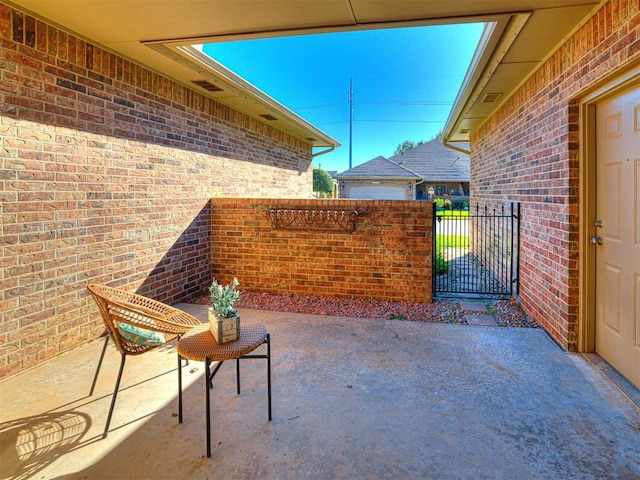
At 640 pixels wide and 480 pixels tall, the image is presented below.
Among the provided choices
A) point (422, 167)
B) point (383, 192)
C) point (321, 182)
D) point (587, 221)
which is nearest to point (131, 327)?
point (587, 221)

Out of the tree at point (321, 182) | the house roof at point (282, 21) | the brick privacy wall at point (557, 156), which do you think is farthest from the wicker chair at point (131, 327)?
the tree at point (321, 182)

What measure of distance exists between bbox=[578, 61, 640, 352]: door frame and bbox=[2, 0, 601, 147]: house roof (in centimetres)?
79

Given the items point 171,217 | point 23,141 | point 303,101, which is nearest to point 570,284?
point 171,217

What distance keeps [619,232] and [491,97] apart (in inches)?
129

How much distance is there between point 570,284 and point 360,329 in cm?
208

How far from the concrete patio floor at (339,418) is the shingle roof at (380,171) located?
14827 mm

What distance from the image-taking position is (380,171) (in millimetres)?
18109

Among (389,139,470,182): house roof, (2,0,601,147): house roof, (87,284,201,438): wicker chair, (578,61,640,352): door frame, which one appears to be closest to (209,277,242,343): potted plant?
(87,284,201,438): wicker chair

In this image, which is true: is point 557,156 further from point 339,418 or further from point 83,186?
point 83,186

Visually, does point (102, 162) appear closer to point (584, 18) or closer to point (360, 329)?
point (360, 329)

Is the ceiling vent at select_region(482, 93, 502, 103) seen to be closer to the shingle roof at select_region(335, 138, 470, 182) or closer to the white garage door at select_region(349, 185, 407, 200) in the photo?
the shingle roof at select_region(335, 138, 470, 182)

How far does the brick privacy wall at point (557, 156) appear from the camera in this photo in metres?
2.68

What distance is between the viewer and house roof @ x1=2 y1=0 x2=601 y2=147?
2814 mm

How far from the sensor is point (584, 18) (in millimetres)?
2939
